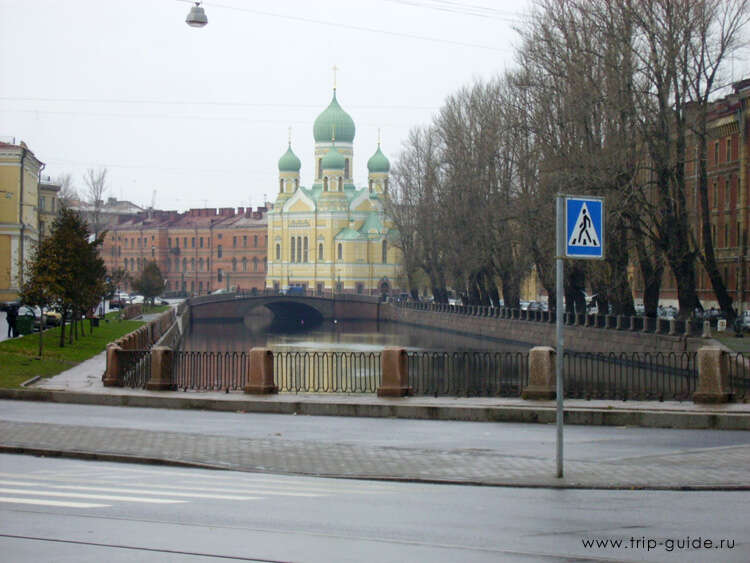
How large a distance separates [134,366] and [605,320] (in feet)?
97.7

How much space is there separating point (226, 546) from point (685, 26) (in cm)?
3976

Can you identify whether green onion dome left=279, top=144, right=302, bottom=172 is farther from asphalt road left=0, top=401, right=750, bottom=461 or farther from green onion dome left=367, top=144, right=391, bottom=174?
asphalt road left=0, top=401, right=750, bottom=461

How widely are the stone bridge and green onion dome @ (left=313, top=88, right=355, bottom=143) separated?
32.6 m

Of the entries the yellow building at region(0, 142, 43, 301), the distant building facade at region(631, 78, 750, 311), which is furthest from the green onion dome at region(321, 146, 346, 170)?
the distant building facade at region(631, 78, 750, 311)

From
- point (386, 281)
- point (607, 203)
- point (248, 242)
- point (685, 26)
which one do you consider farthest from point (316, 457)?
point (248, 242)

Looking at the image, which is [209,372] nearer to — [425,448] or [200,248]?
[425,448]

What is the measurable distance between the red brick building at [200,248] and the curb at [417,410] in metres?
135

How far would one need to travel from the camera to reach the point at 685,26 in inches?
1761

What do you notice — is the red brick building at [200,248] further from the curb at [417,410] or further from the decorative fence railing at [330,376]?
the curb at [417,410]

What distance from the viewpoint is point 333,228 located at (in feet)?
464

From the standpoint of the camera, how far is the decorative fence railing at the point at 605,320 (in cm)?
4534

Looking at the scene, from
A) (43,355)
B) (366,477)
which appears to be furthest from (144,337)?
(366,477)

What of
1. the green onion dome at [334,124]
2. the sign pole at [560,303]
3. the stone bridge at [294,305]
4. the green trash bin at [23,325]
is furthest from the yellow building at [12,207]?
the sign pole at [560,303]

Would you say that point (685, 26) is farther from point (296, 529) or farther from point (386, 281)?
point (386, 281)
